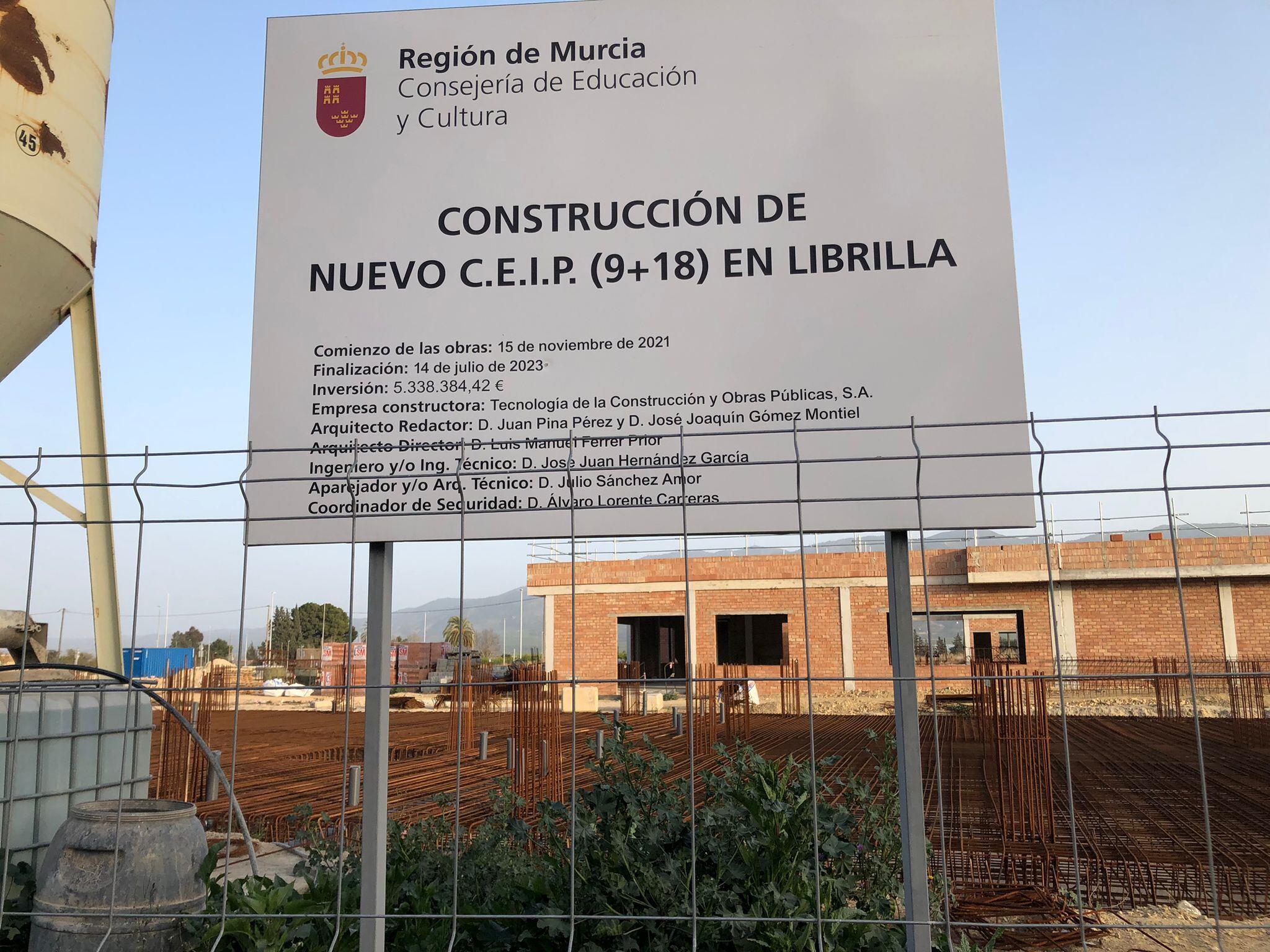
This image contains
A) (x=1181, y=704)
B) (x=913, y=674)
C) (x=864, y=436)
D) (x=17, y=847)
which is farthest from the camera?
(x=1181, y=704)

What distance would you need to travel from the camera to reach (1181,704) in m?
21.2

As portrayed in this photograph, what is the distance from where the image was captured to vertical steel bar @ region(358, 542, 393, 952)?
292cm

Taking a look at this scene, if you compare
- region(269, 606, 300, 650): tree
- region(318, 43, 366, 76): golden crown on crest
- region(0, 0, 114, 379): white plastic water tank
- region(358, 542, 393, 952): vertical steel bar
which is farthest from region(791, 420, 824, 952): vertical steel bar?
region(269, 606, 300, 650): tree

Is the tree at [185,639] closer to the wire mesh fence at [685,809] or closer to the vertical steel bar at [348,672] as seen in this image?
the wire mesh fence at [685,809]

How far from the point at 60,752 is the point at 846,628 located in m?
21.8

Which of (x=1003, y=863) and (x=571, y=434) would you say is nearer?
(x=571, y=434)

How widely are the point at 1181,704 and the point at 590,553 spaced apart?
863 inches

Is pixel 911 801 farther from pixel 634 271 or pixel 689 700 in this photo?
pixel 634 271

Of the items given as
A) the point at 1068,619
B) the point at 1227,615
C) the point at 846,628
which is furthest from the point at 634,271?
the point at 1227,615

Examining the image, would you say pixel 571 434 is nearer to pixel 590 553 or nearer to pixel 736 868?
pixel 590 553

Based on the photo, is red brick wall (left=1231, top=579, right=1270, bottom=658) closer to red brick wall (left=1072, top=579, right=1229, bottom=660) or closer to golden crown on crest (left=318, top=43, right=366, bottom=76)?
red brick wall (left=1072, top=579, right=1229, bottom=660)

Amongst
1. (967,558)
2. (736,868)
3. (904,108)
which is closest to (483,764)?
(736,868)

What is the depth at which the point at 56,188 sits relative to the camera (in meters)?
3.86

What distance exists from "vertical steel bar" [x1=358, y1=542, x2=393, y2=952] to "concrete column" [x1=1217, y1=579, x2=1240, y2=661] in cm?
2486
